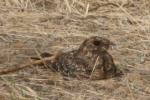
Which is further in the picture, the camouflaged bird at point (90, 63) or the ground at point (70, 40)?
the camouflaged bird at point (90, 63)

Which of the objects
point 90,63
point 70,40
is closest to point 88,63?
point 90,63

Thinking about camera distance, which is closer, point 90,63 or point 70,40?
point 90,63

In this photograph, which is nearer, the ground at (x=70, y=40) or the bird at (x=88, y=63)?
the ground at (x=70, y=40)

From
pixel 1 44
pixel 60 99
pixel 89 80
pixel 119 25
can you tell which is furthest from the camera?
pixel 119 25

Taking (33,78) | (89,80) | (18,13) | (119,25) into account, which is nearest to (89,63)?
(89,80)

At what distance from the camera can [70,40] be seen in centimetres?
374

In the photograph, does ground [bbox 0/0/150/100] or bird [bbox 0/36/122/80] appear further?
bird [bbox 0/36/122/80]

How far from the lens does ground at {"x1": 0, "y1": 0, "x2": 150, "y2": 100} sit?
9.46 ft

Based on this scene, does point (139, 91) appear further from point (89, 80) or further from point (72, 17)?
point (72, 17)

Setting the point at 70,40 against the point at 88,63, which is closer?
the point at 88,63

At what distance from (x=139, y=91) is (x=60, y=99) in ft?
1.40

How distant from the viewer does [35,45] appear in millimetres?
3617

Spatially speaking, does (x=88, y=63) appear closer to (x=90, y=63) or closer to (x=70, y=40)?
(x=90, y=63)

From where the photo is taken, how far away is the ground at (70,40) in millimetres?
2883
